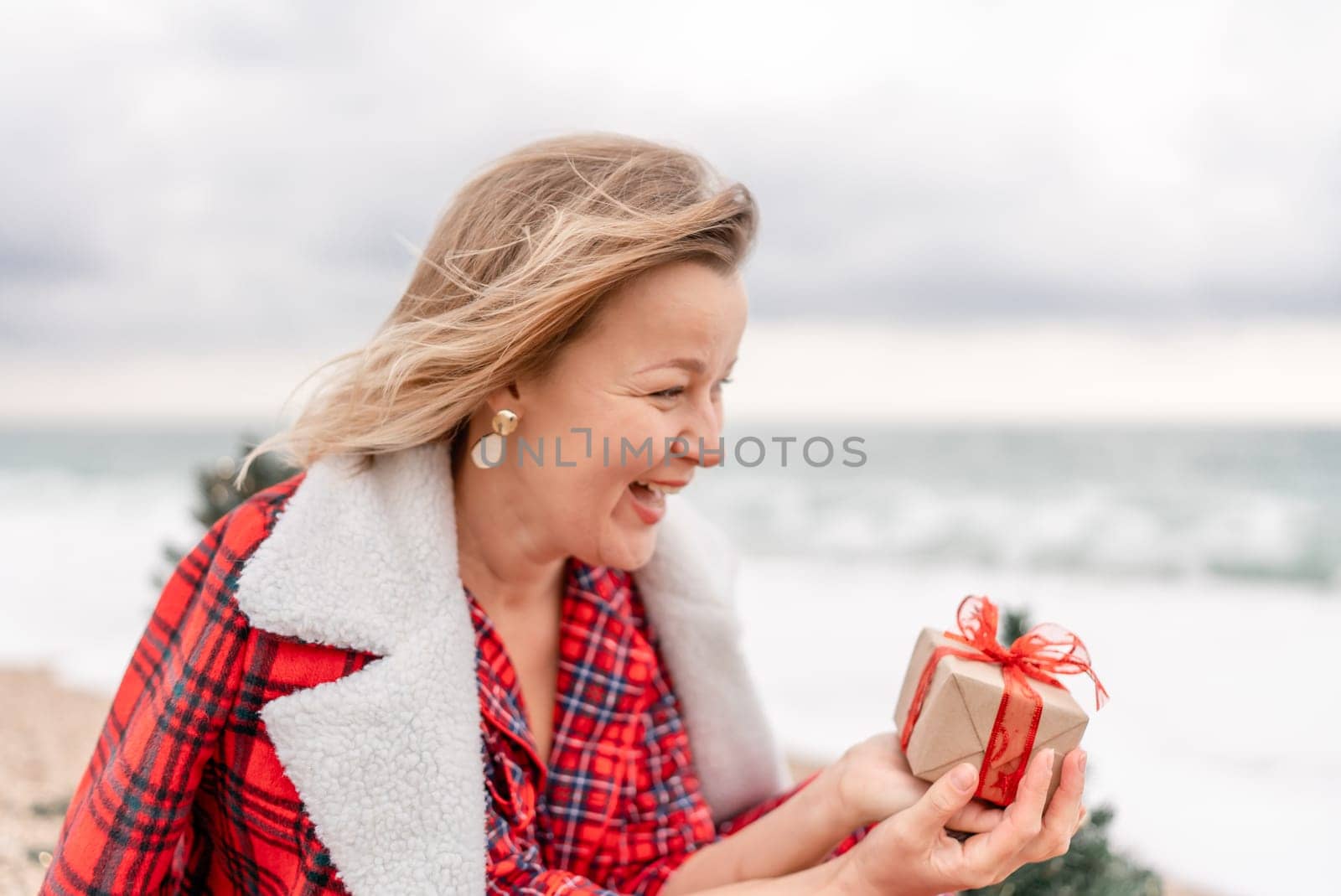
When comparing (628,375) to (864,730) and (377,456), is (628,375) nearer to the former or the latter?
(377,456)

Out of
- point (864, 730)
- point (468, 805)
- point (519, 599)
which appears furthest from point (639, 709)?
point (864, 730)

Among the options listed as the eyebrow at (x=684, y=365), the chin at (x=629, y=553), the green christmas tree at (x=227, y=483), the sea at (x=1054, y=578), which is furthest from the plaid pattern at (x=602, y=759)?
the green christmas tree at (x=227, y=483)

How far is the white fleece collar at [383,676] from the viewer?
1723 mm

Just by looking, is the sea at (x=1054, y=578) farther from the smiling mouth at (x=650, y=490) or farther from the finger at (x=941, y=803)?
the finger at (x=941, y=803)

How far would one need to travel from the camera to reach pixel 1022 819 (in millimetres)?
1579

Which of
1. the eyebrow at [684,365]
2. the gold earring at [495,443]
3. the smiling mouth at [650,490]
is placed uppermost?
the eyebrow at [684,365]

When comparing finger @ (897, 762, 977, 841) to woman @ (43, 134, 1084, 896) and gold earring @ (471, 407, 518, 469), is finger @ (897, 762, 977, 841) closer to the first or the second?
woman @ (43, 134, 1084, 896)

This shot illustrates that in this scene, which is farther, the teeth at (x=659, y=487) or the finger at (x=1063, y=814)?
the teeth at (x=659, y=487)

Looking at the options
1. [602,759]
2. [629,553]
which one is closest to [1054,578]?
[602,759]

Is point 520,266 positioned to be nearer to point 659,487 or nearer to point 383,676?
point 659,487

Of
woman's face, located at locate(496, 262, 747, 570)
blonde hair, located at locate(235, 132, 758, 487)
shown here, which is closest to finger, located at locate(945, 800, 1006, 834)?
woman's face, located at locate(496, 262, 747, 570)

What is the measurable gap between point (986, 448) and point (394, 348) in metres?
23.1

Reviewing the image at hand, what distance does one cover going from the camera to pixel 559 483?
197cm

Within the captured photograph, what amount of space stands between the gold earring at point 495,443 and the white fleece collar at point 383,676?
0.28 ft
